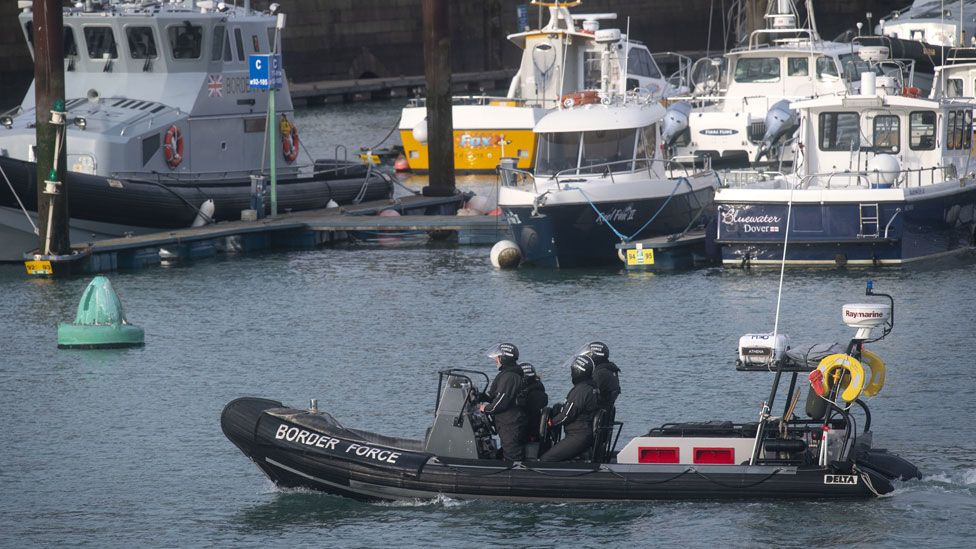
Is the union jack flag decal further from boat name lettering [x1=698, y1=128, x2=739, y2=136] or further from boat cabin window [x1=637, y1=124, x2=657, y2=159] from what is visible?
boat name lettering [x1=698, y1=128, x2=739, y2=136]

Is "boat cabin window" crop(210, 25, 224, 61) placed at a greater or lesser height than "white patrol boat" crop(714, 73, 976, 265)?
greater

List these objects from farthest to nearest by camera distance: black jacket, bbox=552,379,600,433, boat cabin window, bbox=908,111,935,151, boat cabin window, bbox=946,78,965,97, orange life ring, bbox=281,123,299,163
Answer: boat cabin window, bbox=946,78,965,97 → orange life ring, bbox=281,123,299,163 → boat cabin window, bbox=908,111,935,151 → black jacket, bbox=552,379,600,433

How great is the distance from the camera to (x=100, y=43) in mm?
28469

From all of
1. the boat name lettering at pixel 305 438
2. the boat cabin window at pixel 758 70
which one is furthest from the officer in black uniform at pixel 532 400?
the boat cabin window at pixel 758 70

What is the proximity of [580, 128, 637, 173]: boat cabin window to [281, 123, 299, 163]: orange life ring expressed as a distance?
7019 mm

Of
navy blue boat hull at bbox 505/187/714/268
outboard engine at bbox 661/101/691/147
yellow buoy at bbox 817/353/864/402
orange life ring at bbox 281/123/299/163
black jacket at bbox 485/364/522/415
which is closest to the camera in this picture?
yellow buoy at bbox 817/353/864/402

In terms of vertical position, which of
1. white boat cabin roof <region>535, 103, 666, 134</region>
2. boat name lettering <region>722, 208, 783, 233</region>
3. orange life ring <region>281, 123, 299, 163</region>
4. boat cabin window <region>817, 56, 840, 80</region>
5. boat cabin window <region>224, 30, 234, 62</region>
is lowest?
boat name lettering <region>722, 208, 783, 233</region>

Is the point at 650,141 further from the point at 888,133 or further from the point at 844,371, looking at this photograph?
the point at 844,371

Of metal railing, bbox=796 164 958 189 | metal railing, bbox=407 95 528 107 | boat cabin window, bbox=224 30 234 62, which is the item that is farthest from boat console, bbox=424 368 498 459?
metal railing, bbox=407 95 528 107

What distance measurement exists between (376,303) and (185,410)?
20.1 ft

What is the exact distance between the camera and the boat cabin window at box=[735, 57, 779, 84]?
116 ft

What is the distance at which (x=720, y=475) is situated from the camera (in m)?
13.1

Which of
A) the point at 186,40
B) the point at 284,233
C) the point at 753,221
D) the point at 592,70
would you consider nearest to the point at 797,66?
the point at 592,70

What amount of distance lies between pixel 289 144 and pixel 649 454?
59.1 ft
